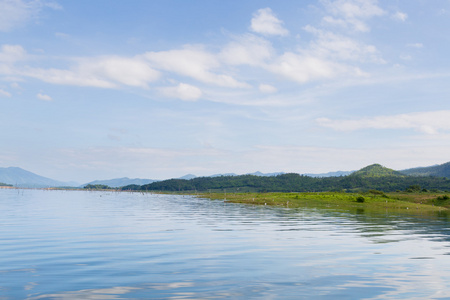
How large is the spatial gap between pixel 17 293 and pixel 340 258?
2492 centimetres

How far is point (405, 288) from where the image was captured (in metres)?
22.0

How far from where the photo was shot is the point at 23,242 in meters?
40.0

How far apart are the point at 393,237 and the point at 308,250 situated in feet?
56.6

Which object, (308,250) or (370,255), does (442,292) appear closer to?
(370,255)

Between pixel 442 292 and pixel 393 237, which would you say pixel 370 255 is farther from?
pixel 393 237

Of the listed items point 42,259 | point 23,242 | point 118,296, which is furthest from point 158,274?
point 23,242

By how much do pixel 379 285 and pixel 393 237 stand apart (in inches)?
1071

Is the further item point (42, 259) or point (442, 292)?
point (42, 259)

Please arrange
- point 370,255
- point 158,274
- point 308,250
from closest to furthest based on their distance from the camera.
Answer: point 158,274, point 370,255, point 308,250

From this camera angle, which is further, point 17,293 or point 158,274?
point 158,274

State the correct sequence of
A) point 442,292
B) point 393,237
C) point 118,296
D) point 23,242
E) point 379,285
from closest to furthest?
point 118,296 < point 442,292 < point 379,285 < point 23,242 < point 393,237

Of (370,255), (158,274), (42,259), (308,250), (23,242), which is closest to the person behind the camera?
(158,274)

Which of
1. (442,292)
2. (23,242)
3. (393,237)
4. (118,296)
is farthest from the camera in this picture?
(393,237)

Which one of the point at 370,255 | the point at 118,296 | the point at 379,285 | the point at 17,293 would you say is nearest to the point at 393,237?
the point at 370,255
